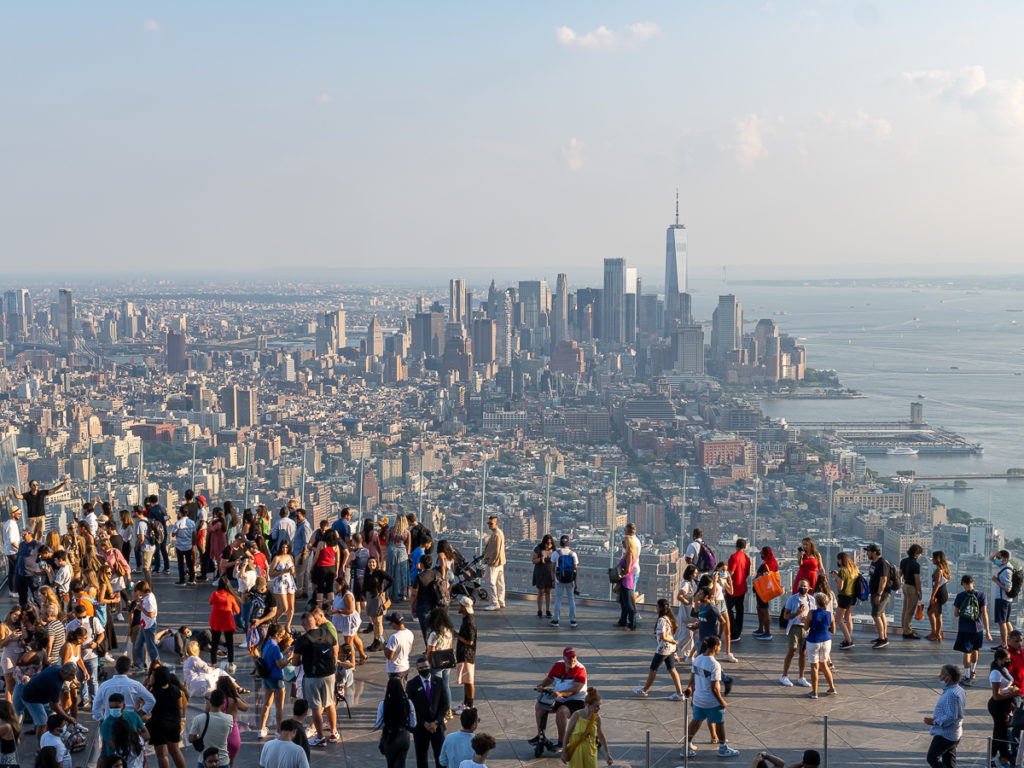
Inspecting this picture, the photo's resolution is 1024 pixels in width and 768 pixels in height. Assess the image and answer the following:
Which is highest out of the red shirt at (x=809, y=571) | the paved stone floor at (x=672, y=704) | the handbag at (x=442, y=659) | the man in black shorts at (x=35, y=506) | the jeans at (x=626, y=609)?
the man in black shorts at (x=35, y=506)

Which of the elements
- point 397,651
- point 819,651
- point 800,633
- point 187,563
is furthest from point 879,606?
point 187,563

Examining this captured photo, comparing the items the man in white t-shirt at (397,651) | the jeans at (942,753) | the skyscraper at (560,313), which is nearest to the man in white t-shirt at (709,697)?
the jeans at (942,753)

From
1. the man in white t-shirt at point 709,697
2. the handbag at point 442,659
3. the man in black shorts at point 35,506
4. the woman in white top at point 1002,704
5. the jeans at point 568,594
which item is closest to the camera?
the woman in white top at point 1002,704

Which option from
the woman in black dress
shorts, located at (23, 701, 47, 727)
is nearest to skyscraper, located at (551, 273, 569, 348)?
the woman in black dress

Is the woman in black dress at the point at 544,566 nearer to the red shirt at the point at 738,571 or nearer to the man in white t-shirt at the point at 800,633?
the red shirt at the point at 738,571

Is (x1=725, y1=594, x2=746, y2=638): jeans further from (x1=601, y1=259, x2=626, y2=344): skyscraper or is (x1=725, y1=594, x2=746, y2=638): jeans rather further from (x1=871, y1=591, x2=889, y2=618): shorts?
(x1=601, y1=259, x2=626, y2=344): skyscraper

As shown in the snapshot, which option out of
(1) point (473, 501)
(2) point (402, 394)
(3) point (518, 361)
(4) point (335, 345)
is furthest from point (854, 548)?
(4) point (335, 345)

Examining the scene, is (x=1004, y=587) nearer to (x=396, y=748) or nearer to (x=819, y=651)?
(x=819, y=651)
